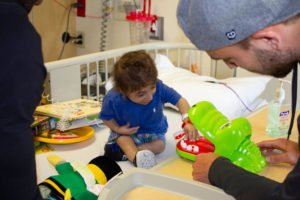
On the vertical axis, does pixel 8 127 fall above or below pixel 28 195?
above

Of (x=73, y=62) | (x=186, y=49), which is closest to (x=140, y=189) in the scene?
(x=73, y=62)

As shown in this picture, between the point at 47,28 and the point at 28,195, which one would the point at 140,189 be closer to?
the point at 28,195

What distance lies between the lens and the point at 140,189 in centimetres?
105

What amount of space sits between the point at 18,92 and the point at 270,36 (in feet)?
1.68

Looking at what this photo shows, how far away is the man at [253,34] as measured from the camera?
73cm

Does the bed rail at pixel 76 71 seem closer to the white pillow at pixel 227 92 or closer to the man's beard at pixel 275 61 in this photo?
the white pillow at pixel 227 92

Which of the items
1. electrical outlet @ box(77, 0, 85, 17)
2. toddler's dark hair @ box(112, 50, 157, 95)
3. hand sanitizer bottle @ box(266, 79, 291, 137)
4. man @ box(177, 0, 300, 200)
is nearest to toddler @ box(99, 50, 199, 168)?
toddler's dark hair @ box(112, 50, 157, 95)

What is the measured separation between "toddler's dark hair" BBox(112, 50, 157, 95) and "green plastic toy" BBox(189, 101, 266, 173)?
455mm

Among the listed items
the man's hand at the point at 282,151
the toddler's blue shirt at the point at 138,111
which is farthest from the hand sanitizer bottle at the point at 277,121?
the toddler's blue shirt at the point at 138,111

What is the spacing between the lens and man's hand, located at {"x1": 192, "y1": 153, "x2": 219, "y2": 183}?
3.43 feet

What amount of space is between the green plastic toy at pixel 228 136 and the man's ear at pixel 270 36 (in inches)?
16.4

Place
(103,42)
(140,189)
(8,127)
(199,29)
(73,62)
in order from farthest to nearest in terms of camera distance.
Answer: (103,42), (73,62), (140,189), (8,127), (199,29)

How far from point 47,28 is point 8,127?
2.25 meters

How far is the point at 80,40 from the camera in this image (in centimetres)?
317
